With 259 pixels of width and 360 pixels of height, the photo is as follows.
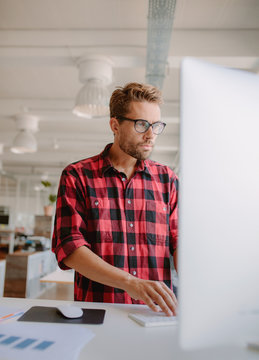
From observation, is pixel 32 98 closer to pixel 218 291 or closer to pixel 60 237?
pixel 60 237

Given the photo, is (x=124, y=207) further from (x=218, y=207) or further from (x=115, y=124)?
(x=218, y=207)

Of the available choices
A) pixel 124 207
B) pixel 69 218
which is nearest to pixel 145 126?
pixel 124 207

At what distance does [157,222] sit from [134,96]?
23.0 inches

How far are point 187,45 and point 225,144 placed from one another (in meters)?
3.22

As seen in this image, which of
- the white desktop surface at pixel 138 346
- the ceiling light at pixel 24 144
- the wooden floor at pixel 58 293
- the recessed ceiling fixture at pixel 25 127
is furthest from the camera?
the wooden floor at pixel 58 293

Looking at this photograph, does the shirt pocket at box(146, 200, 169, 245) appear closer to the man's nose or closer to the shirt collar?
Result: the shirt collar

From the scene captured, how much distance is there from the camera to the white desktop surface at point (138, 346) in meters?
0.61

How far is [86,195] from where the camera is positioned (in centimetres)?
134

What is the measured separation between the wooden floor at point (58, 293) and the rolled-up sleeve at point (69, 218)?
14.1 feet

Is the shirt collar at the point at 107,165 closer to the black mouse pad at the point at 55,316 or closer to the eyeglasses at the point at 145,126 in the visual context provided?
the eyeglasses at the point at 145,126

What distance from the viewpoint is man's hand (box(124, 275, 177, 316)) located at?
87 centimetres

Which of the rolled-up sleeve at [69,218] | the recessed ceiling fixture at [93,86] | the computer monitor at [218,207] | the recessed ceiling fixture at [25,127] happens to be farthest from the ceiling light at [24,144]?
the computer monitor at [218,207]

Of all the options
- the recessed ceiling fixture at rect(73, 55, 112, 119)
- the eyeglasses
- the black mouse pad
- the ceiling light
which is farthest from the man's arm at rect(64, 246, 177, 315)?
the ceiling light

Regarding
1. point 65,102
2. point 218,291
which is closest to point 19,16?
point 65,102
